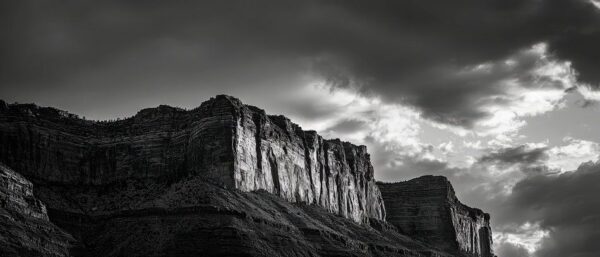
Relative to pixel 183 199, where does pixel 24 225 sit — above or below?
below

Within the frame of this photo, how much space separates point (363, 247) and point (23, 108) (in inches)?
→ 2701

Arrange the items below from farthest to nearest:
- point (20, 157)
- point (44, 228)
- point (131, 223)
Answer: point (20, 157), point (131, 223), point (44, 228)

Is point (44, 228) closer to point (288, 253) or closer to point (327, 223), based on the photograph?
point (288, 253)

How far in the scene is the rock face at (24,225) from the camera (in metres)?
139

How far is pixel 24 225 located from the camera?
146500 mm

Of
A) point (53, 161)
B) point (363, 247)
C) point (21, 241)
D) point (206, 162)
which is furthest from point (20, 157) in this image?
point (363, 247)

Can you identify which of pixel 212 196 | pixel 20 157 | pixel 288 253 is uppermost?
pixel 20 157

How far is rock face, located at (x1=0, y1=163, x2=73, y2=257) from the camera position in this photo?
139250 millimetres

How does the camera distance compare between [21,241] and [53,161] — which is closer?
[21,241]

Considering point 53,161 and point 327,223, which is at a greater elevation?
point 53,161

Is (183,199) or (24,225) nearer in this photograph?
(24,225)

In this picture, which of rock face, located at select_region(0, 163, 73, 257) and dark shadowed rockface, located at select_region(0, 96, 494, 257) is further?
dark shadowed rockface, located at select_region(0, 96, 494, 257)

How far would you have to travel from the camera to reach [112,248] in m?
157

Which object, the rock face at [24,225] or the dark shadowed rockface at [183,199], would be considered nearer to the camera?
the rock face at [24,225]
